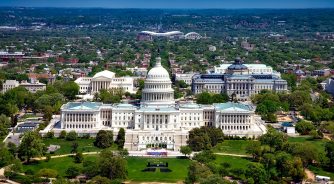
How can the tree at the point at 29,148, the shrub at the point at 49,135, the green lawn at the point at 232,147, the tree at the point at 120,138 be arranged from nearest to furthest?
1. the tree at the point at 29,148
2. the green lawn at the point at 232,147
3. the tree at the point at 120,138
4. the shrub at the point at 49,135

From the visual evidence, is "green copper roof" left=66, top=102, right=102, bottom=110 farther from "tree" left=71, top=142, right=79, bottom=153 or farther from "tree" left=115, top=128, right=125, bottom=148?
"tree" left=71, top=142, right=79, bottom=153

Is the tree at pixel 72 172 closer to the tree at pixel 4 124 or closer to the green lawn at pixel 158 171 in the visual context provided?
the green lawn at pixel 158 171

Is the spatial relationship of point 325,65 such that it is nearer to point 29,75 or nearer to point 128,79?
point 128,79

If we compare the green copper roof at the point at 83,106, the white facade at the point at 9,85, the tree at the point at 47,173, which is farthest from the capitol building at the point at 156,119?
the white facade at the point at 9,85

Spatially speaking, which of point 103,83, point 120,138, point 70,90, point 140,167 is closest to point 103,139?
point 120,138

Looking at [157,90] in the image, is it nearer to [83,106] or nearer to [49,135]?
[83,106]

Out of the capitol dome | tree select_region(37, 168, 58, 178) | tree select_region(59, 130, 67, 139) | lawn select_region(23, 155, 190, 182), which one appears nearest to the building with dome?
the capitol dome
